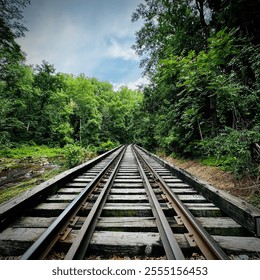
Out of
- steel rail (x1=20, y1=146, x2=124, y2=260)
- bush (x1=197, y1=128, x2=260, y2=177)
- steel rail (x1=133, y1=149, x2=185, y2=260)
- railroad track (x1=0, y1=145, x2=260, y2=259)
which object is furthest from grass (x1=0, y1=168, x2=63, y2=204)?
bush (x1=197, y1=128, x2=260, y2=177)

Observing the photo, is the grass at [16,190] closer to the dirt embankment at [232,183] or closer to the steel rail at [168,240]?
the steel rail at [168,240]

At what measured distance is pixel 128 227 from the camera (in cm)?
223

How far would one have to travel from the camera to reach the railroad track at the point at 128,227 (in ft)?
5.80

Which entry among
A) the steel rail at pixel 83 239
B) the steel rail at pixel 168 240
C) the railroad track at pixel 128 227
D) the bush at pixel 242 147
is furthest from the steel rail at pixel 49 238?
the bush at pixel 242 147

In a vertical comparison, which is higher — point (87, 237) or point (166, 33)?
point (166, 33)

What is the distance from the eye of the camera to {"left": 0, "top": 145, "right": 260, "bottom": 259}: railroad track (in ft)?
5.80

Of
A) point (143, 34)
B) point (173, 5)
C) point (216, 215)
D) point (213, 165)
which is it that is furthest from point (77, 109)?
point (216, 215)

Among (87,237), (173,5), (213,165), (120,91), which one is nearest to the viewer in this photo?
(87,237)

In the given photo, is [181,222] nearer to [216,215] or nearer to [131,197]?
[216,215]

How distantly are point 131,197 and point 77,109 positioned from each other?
102 feet

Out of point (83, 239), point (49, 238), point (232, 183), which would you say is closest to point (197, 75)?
point (232, 183)

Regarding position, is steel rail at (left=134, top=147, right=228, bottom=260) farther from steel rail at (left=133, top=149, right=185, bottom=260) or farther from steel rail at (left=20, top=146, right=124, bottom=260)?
steel rail at (left=20, top=146, right=124, bottom=260)

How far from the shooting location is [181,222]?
2354 mm
